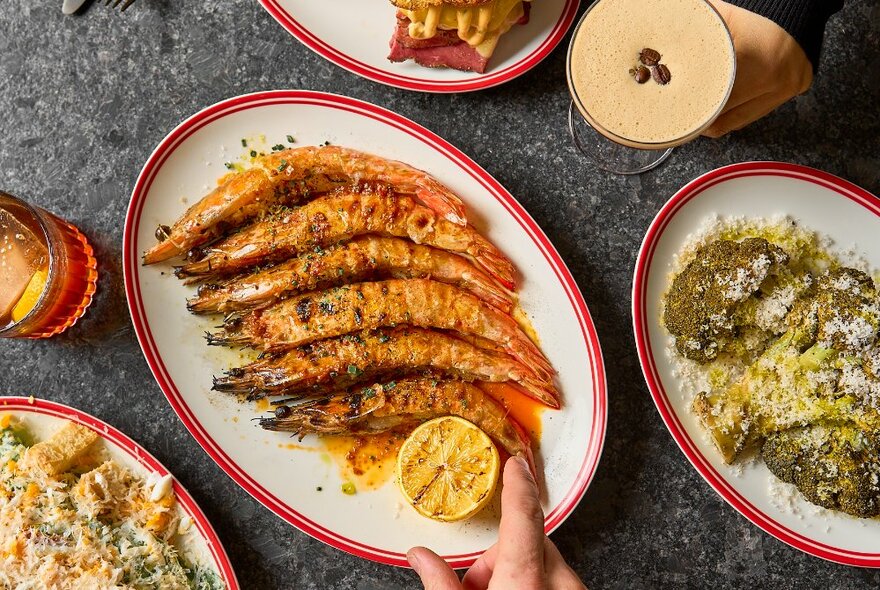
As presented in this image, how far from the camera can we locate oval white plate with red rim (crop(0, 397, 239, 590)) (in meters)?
3.24

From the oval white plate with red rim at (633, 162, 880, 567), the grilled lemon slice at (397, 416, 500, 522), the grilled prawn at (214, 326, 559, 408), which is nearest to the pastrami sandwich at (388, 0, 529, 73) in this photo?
the oval white plate with red rim at (633, 162, 880, 567)

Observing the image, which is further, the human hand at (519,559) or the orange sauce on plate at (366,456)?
the orange sauce on plate at (366,456)

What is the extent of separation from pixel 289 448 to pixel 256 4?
2119 mm

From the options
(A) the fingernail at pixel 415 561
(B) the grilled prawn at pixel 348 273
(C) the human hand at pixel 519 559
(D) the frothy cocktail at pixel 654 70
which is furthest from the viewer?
(B) the grilled prawn at pixel 348 273

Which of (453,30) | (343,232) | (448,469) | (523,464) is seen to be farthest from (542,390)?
(453,30)

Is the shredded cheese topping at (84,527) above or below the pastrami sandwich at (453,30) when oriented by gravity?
below

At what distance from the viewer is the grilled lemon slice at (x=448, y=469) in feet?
10.1

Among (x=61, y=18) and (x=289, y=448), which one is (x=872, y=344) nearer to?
(x=289, y=448)

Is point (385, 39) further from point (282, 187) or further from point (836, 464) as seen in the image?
point (836, 464)

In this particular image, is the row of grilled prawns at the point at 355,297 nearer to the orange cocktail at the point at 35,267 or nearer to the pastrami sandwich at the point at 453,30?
the orange cocktail at the point at 35,267

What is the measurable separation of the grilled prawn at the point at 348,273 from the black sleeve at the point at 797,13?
1.54 metres

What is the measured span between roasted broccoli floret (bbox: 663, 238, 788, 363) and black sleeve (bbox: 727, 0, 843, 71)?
2.75 ft

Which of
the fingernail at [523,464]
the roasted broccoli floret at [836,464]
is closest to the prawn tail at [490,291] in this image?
the fingernail at [523,464]

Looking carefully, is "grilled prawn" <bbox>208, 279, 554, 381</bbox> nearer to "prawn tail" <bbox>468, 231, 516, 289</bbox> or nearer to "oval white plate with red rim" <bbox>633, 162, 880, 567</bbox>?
"prawn tail" <bbox>468, 231, 516, 289</bbox>
